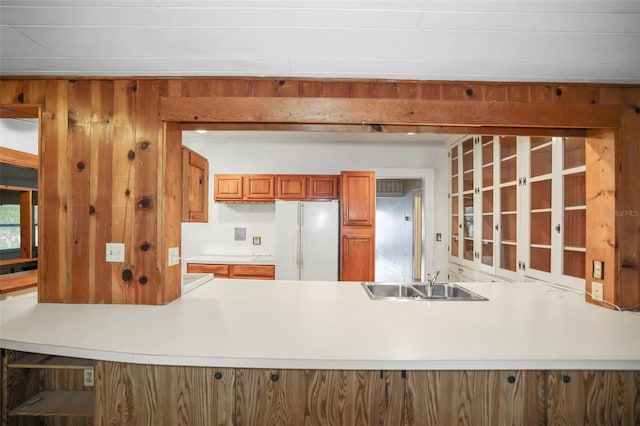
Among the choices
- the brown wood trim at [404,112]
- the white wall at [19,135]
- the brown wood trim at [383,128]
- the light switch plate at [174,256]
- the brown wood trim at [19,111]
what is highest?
the white wall at [19,135]

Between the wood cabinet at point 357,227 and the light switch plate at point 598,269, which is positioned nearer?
the light switch plate at point 598,269

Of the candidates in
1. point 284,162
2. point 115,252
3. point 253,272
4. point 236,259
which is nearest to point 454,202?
point 284,162

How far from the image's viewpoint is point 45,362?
123 cm

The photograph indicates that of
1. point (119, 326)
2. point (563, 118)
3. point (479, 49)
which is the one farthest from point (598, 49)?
point (119, 326)

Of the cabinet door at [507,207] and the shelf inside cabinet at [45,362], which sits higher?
the cabinet door at [507,207]

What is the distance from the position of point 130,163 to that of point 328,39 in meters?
1.30

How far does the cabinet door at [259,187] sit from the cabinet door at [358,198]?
0.98 metres

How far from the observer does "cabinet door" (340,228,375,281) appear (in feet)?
12.0

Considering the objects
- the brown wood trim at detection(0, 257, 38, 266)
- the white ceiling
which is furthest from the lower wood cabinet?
the brown wood trim at detection(0, 257, 38, 266)

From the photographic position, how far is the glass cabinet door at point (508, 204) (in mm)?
2574

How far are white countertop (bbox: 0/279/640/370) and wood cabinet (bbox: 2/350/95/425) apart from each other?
13 cm

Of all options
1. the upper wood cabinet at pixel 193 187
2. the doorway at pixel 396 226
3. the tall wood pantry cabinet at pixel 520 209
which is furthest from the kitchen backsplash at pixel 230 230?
the doorway at pixel 396 226

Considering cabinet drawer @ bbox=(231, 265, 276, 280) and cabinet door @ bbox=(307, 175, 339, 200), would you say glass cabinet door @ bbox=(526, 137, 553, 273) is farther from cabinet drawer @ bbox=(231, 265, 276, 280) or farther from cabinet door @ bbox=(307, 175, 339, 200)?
cabinet drawer @ bbox=(231, 265, 276, 280)

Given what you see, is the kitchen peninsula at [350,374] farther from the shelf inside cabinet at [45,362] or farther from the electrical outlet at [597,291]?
the electrical outlet at [597,291]
